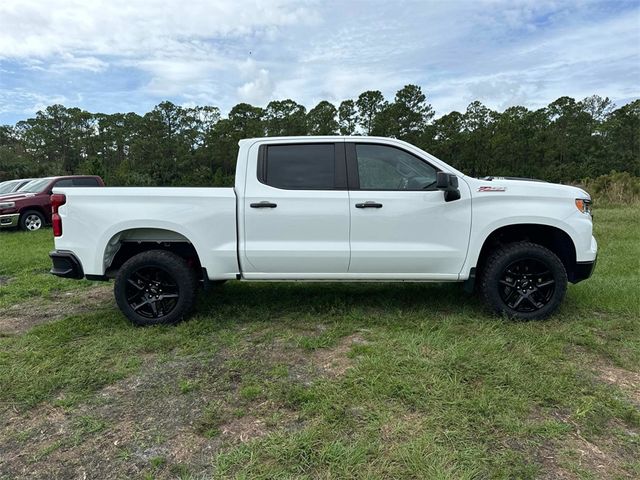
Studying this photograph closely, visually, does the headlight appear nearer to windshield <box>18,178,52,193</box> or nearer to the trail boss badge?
the trail boss badge

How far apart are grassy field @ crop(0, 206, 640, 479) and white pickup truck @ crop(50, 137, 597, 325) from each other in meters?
0.49

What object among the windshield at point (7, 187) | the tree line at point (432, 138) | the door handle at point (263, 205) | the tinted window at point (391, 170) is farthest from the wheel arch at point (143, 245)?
the tree line at point (432, 138)

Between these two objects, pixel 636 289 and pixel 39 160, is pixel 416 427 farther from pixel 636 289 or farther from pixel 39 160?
pixel 39 160

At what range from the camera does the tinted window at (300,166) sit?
432 centimetres

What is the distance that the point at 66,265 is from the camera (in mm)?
4316

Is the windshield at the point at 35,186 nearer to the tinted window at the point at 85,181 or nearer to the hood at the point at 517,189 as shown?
the tinted window at the point at 85,181

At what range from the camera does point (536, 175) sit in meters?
43.9

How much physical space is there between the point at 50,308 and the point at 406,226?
432 centimetres

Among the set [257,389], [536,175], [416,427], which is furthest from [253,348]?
[536,175]

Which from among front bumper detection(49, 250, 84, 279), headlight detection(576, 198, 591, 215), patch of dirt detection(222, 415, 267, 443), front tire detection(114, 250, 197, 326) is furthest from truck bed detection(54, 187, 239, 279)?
headlight detection(576, 198, 591, 215)

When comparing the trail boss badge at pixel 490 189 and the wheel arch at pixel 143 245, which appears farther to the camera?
the wheel arch at pixel 143 245

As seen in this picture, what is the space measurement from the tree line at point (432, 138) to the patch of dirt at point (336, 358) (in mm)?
38584

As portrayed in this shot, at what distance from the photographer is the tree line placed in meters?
43.0

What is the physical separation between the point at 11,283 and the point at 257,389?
5.41m
